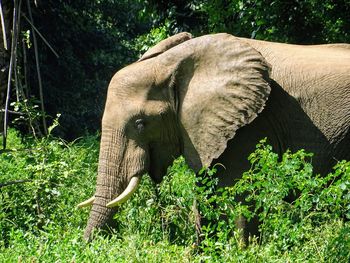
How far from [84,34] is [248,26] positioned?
7.08 meters

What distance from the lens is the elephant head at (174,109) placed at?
862cm

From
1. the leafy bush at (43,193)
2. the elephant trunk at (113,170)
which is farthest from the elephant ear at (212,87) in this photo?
the leafy bush at (43,193)

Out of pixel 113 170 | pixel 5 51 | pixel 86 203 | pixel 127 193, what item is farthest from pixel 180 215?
pixel 5 51

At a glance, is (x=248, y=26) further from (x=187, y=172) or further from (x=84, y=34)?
(x=84, y=34)

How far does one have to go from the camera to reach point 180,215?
859 cm

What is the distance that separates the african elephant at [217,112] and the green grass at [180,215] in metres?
0.22

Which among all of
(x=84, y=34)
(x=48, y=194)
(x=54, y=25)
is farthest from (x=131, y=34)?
(x=48, y=194)

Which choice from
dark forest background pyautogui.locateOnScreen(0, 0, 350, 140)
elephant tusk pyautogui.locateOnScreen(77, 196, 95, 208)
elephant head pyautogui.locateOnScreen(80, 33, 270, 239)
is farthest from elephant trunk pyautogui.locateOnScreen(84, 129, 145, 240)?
dark forest background pyautogui.locateOnScreen(0, 0, 350, 140)

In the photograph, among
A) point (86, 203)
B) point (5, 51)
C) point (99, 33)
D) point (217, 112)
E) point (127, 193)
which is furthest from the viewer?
point (99, 33)

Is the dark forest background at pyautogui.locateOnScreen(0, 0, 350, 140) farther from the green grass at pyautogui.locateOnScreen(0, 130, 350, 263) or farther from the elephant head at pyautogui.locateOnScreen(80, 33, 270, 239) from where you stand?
the elephant head at pyautogui.locateOnScreen(80, 33, 270, 239)

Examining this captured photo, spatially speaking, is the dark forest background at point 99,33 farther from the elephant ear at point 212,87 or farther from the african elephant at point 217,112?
the elephant ear at point 212,87

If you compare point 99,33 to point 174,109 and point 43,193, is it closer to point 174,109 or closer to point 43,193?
point 43,193

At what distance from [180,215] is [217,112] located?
0.86 m

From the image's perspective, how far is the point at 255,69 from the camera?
8570 mm
